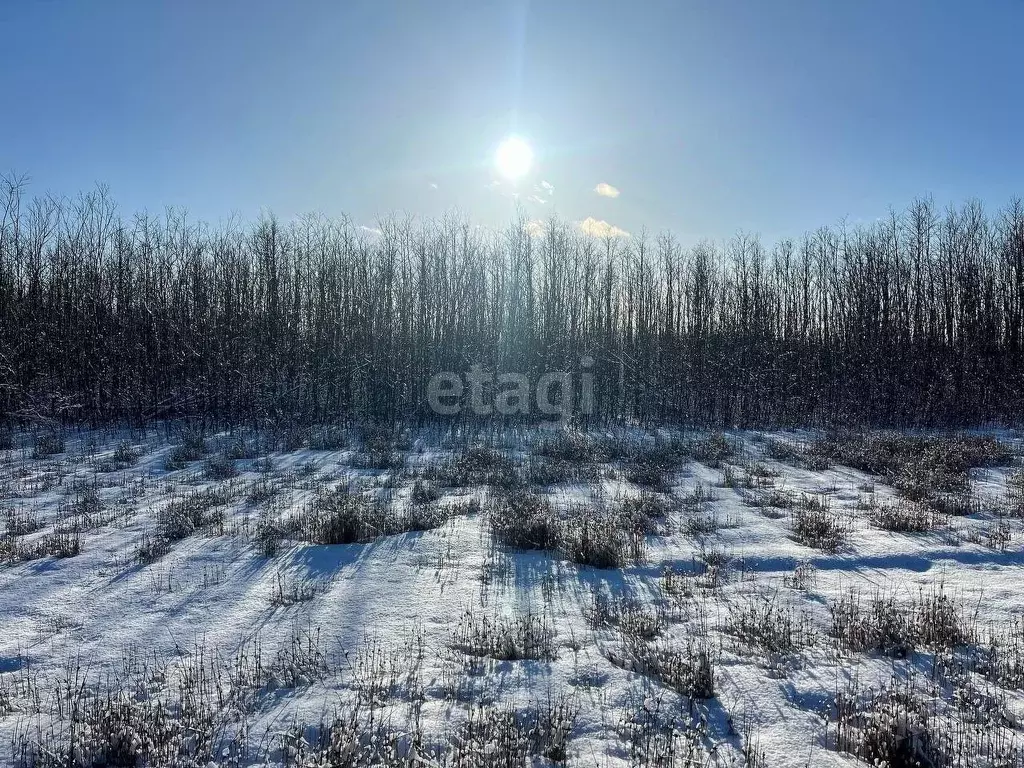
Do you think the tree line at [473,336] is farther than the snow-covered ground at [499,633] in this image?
Yes

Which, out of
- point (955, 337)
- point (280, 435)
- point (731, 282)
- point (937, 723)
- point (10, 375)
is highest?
point (731, 282)

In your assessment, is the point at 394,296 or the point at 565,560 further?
the point at 394,296

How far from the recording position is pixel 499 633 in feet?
14.1

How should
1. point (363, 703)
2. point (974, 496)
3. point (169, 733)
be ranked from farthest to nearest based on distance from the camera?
point (974, 496) → point (363, 703) → point (169, 733)

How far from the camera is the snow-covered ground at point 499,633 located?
313 centimetres

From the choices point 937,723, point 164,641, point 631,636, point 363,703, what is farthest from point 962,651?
point 164,641

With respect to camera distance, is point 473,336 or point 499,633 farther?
point 473,336

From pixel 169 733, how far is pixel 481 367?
56.1 ft

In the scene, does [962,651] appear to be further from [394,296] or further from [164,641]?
[394,296]

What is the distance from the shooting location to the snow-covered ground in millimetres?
3131

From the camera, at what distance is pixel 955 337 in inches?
958

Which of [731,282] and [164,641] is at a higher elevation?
[731,282]

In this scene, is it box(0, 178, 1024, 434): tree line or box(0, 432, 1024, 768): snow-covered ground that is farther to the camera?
box(0, 178, 1024, 434): tree line

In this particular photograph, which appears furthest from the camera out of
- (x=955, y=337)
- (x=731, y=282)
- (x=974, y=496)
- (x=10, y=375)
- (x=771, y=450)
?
(x=731, y=282)
